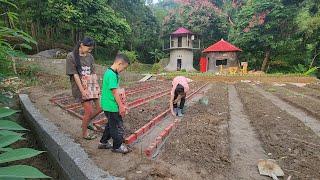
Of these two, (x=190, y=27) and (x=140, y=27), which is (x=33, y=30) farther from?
(x=190, y=27)

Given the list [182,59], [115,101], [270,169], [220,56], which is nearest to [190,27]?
[182,59]

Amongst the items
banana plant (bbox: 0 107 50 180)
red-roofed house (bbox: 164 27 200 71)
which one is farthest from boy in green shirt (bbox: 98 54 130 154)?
red-roofed house (bbox: 164 27 200 71)

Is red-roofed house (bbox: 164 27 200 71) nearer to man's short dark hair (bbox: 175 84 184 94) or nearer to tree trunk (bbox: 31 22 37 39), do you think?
tree trunk (bbox: 31 22 37 39)

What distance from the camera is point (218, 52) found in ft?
93.4

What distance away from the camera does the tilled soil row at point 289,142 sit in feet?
12.3

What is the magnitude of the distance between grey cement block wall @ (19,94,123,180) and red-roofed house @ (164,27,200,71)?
2637 centimetres

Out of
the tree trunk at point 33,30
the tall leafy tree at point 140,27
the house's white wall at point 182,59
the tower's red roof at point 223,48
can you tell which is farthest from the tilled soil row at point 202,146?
the tall leafy tree at point 140,27

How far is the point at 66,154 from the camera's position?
12.3 feet

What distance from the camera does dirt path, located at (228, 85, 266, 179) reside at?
3680 millimetres

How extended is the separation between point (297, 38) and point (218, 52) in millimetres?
6920

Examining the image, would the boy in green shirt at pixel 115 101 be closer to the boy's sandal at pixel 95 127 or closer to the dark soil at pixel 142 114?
the dark soil at pixel 142 114

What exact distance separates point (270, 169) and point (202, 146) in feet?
3.59

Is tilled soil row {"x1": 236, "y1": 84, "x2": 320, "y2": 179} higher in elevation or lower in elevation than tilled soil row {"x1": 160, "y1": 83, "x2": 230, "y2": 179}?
lower

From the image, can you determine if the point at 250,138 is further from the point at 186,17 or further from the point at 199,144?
the point at 186,17
